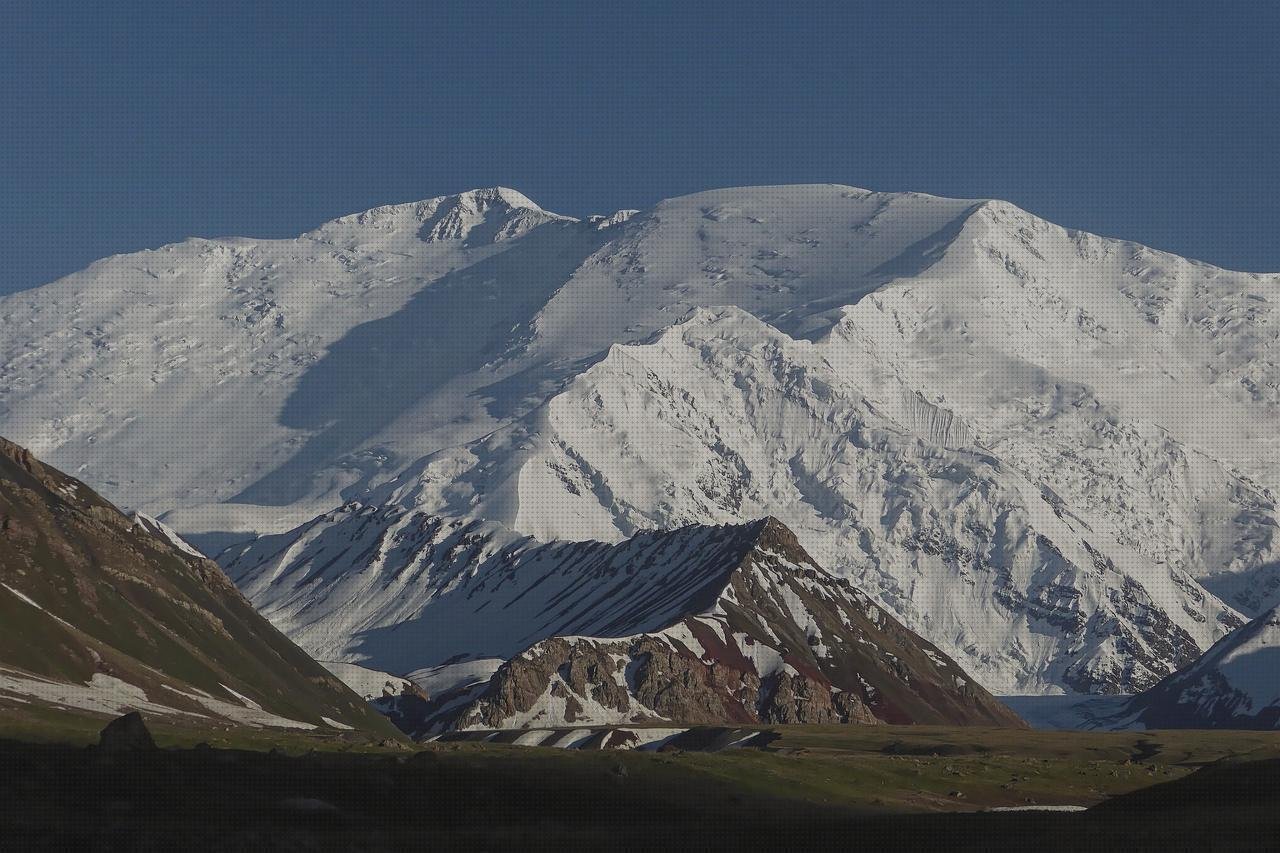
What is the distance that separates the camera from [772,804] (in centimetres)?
9388

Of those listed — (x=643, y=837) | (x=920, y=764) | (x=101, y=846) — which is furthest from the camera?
(x=920, y=764)

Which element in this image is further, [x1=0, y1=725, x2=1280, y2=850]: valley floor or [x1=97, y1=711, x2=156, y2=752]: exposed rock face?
[x1=97, y1=711, x2=156, y2=752]: exposed rock face

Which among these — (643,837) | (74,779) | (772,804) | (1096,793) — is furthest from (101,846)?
(1096,793)

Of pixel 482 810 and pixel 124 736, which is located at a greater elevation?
pixel 124 736

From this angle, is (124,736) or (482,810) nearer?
(124,736)

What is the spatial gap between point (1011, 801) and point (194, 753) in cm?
7704

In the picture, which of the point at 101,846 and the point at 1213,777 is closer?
the point at 101,846

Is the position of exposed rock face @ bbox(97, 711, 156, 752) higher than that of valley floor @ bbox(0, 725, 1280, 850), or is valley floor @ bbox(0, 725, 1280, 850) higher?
exposed rock face @ bbox(97, 711, 156, 752)

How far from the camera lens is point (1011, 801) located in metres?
139

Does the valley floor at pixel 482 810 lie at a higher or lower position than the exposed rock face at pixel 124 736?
lower

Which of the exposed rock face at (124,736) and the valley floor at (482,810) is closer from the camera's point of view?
the valley floor at (482,810)

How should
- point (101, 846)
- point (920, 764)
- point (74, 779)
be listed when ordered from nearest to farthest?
point (101, 846) < point (74, 779) < point (920, 764)

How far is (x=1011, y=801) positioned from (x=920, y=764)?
2548 cm

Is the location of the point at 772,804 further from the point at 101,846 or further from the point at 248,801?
the point at 101,846
